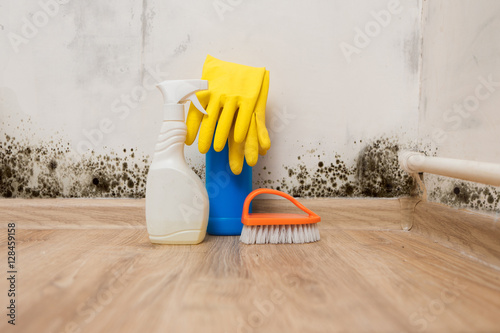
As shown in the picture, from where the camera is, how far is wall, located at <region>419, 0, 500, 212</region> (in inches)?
24.0

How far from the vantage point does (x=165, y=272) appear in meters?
0.51

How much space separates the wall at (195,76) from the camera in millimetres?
844

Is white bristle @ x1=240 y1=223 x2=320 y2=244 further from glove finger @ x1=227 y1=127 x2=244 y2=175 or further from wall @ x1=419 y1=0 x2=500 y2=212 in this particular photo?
wall @ x1=419 y1=0 x2=500 y2=212

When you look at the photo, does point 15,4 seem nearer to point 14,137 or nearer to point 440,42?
point 14,137

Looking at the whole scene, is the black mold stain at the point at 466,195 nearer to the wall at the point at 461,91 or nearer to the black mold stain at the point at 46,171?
the wall at the point at 461,91

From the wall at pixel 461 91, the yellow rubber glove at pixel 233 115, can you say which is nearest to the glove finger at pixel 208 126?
the yellow rubber glove at pixel 233 115

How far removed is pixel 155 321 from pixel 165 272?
0.16 meters

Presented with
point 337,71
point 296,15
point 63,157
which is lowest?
point 63,157

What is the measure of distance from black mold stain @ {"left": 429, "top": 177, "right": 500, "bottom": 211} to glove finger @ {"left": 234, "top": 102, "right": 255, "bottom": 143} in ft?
1.42

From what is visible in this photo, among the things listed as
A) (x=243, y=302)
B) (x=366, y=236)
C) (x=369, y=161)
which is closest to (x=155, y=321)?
(x=243, y=302)

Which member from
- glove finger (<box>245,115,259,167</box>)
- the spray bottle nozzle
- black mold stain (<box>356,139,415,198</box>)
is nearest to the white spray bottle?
the spray bottle nozzle

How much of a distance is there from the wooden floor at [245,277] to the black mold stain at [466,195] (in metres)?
0.02

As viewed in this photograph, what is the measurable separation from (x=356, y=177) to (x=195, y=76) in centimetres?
46

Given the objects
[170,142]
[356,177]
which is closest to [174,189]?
[170,142]
